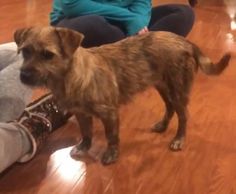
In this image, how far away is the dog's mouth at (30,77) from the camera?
161 centimetres

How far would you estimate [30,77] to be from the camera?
1614 millimetres

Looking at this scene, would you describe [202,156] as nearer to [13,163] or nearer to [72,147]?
[72,147]

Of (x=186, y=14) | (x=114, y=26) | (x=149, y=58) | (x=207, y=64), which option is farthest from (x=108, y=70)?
(x=186, y=14)

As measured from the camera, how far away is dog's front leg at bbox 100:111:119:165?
6.10 feet

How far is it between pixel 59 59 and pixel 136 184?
0.61 meters

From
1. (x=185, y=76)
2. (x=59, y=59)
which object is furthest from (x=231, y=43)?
(x=59, y=59)

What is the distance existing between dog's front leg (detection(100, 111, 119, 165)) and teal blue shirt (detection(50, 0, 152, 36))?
0.71 m

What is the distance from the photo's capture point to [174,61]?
1.90 meters

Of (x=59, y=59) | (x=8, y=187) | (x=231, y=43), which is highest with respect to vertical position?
(x=59, y=59)

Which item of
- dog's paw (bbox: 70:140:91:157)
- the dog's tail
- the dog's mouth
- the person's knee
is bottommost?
dog's paw (bbox: 70:140:91:157)

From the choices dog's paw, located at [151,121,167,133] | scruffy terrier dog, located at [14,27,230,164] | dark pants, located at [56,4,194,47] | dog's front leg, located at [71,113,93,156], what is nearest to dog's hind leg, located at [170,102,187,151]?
scruffy terrier dog, located at [14,27,230,164]

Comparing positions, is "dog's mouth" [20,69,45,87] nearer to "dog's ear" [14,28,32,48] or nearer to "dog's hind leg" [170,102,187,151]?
"dog's ear" [14,28,32,48]

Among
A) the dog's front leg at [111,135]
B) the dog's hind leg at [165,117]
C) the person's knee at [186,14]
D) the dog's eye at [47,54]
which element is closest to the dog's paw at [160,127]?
the dog's hind leg at [165,117]

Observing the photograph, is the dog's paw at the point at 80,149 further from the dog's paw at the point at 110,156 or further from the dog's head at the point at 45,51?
the dog's head at the point at 45,51
